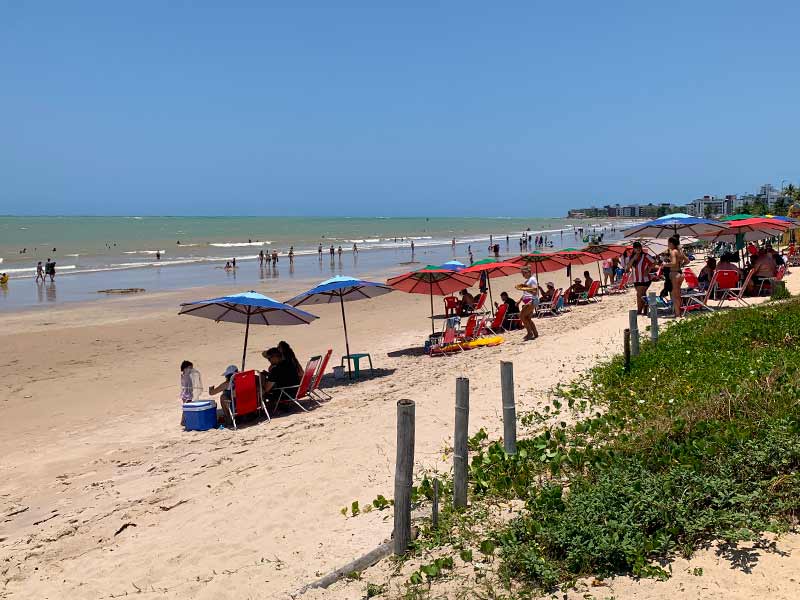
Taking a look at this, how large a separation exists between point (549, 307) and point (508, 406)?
10878 millimetres

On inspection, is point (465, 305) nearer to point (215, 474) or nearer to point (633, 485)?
point (215, 474)

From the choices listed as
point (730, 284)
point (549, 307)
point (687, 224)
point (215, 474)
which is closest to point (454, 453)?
point (215, 474)

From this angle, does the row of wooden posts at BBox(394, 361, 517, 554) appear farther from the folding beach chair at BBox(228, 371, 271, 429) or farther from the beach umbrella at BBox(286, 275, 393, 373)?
the beach umbrella at BBox(286, 275, 393, 373)

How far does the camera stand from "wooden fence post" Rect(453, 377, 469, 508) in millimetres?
4820

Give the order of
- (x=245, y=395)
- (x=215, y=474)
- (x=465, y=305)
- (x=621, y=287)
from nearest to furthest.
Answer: (x=215, y=474) < (x=245, y=395) < (x=465, y=305) < (x=621, y=287)

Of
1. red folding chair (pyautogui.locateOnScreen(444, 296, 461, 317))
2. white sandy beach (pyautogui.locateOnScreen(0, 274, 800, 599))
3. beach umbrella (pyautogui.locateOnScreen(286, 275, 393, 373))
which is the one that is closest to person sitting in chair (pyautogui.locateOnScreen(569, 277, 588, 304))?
red folding chair (pyautogui.locateOnScreen(444, 296, 461, 317))

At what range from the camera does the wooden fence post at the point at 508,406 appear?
5340 mm

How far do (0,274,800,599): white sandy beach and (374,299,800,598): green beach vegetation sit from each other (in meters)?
0.23

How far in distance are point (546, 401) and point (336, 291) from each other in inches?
216

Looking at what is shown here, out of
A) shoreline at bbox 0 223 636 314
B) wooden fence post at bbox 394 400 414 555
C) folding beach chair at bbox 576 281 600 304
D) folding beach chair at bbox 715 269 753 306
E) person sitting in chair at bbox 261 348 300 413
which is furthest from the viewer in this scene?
shoreline at bbox 0 223 636 314

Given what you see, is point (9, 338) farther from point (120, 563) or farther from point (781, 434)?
point (781, 434)

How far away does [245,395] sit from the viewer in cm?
882

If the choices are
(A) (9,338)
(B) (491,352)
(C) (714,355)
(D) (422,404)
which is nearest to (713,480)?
(C) (714,355)

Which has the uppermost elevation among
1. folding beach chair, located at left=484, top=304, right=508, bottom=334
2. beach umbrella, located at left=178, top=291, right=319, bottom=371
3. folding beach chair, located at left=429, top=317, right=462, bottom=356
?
beach umbrella, located at left=178, top=291, right=319, bottom=371
